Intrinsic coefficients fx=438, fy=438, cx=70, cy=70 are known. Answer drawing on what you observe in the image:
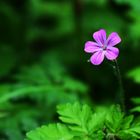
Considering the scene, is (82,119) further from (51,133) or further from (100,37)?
(100,37)

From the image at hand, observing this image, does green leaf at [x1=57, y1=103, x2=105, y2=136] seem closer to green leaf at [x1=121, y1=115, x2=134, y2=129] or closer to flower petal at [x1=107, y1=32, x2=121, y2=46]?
green leaf at [x1=121, y1=115, x2=134, y2=129]

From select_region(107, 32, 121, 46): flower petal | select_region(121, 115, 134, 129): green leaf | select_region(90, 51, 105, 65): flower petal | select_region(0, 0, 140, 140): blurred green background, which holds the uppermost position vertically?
select_region(0, 0, 140, 140): blurred green background

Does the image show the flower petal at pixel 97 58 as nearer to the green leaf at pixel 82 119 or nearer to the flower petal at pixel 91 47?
the flower petal at pixel 91 47

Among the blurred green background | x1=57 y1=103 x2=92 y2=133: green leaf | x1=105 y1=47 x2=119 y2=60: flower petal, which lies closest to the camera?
x1=105 y1=47 x2=119 y2=60: flower petal

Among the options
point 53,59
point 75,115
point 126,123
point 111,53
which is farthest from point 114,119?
point 53,59

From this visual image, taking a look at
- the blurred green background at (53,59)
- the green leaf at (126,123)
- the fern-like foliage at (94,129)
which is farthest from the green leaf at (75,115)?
the blurred green background at (53,59)

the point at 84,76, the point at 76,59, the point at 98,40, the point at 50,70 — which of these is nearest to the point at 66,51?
the point at 76,59

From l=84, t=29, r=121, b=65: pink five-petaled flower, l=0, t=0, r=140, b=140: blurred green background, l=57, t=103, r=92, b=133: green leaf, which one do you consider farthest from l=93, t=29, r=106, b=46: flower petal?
l=57, t=103, r=92, b=133: green leaf
